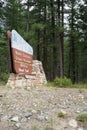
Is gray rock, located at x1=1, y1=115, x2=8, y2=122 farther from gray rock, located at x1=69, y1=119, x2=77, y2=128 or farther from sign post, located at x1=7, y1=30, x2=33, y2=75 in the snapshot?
sign post, located at x1=7, y1=30, x2=33, y2=75

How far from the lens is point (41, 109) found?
7.67 meters

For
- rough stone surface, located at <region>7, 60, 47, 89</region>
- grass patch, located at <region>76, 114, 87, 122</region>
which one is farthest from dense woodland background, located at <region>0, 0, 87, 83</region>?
grass patch, located at <region>76, 114, 87, 122</region>

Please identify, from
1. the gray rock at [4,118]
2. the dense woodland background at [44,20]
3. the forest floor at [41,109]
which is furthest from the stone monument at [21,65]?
the dense woodland background at [44,20]

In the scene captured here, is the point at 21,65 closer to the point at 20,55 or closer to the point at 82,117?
the point at 20,55

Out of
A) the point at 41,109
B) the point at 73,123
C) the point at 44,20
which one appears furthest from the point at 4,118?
the point at 44,20

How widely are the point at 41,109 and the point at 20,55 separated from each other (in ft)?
14.2

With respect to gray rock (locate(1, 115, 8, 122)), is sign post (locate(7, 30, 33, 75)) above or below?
above

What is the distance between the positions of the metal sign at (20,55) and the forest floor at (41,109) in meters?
1.89

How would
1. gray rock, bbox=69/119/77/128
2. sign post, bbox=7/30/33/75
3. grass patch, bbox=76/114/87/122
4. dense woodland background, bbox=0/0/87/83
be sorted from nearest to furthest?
gray rock, bbox=69/119/77/128 → grass patch, bbox=76/114/87/122 → sign post, bbox=7/30/33/75 → dense woodland background, bbox=0/0/87/83

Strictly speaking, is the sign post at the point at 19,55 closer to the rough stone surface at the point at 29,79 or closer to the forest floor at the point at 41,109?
the rough stone surface at the point at 29,79

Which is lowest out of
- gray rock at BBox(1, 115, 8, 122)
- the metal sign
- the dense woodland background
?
gray rock at BBox(1, 115, 8, 122)

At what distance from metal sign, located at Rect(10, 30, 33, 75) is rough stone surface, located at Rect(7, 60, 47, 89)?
0.77ft

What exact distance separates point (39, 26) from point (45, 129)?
50.7 ft

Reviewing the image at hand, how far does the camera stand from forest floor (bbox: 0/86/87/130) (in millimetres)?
6832
